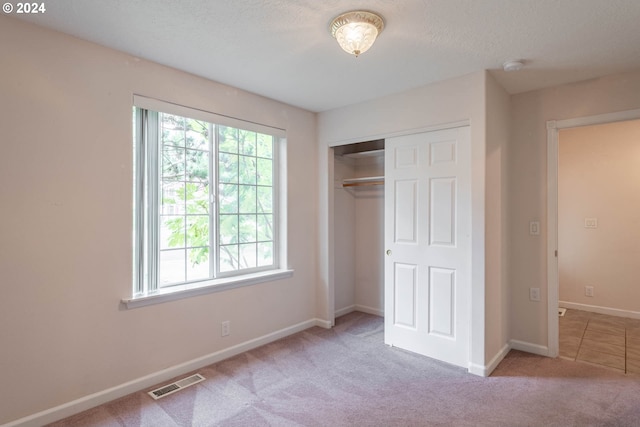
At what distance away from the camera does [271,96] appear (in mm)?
3447

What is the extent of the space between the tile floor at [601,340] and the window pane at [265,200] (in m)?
3.21

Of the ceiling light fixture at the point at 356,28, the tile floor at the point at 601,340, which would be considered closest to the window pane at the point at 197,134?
the ceiling light fixture at the point at 356,28

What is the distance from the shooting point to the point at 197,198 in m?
3.02

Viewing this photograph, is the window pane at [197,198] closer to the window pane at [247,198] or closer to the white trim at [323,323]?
the window pane at [247,198]

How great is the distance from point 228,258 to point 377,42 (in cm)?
229

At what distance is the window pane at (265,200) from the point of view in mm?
3572

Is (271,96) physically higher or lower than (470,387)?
higher

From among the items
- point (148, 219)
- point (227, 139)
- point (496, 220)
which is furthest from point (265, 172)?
point (496, 220)

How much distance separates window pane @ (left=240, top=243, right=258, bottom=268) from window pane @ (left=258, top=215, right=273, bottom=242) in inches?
5.3

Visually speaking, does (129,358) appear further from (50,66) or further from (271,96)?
(271,96)

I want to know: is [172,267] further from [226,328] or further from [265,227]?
[265,227]

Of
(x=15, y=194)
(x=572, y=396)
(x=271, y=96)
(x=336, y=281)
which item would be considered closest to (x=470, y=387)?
(x=572, y=396)

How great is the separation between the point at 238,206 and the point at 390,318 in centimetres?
192

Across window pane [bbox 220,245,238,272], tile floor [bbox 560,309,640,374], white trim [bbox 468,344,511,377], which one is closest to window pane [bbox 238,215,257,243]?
window pane [bbox 220,245,238,272]
